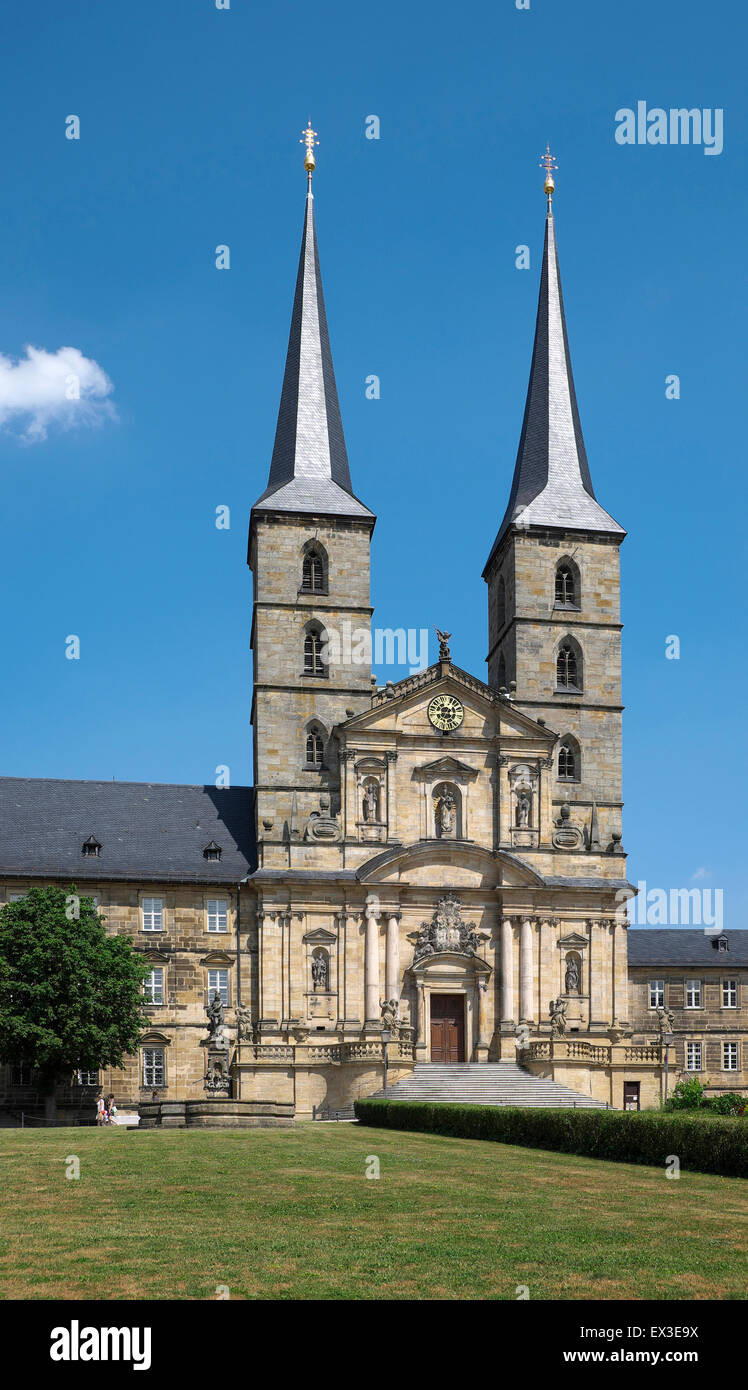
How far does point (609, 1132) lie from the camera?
29688mm

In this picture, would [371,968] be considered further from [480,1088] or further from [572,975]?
[572,975]

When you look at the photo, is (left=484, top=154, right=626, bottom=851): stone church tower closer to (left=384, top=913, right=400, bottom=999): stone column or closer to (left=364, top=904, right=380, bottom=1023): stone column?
(left=384, top=913, right=400, bottom=999): stone column

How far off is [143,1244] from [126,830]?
4412 cm

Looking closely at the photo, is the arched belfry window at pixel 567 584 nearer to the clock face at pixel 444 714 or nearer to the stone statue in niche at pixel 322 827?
A: the clock face at pixel 444 714

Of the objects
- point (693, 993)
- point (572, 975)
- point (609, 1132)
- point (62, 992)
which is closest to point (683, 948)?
point (693, 993)

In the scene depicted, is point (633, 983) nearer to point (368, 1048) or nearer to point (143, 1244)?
point (368, 1048)

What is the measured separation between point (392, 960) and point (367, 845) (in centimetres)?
461

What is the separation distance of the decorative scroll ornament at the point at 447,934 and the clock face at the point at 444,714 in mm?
6826

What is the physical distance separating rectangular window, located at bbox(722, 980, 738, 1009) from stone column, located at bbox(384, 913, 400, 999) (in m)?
18.2

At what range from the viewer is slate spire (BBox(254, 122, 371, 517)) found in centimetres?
6238

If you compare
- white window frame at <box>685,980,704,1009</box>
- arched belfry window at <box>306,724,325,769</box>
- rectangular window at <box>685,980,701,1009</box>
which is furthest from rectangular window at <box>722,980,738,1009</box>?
arched belfry window at <box>306,724,325,769</box>

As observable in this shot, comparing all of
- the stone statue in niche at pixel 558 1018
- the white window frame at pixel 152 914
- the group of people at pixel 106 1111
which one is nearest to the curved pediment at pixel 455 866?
the stone statue in niche at pixel 558 1018

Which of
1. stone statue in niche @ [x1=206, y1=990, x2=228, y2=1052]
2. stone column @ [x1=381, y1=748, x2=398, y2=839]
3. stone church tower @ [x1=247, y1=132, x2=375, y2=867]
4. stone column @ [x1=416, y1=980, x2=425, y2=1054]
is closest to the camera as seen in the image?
stone statue in niche @ [x1=206, y1=990, x2=228, y2=1052]
